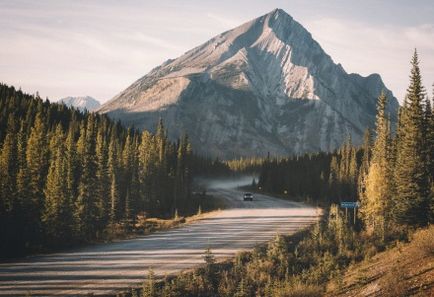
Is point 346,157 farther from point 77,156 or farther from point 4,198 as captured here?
point 4,198

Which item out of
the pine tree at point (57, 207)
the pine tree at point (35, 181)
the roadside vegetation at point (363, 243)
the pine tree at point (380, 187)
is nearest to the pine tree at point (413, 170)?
the roadside vegetation at point (363, 243)

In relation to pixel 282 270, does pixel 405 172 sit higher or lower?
higher

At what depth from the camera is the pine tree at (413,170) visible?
1302 inches

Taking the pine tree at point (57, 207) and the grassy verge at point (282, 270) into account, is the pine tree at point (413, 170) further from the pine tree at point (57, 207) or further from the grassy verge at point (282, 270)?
the pine tree at point (57, 207)

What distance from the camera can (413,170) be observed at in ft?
114

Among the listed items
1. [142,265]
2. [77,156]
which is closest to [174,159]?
[77,156]

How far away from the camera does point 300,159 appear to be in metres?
133

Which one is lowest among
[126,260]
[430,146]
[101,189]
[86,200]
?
[126,260]

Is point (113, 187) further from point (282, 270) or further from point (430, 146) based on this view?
point (430, 146)

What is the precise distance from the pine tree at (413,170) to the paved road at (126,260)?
10238mm

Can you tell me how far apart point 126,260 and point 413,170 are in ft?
76.6

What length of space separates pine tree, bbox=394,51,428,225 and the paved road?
10238mm

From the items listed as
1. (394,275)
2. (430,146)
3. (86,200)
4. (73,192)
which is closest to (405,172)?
(430,146)

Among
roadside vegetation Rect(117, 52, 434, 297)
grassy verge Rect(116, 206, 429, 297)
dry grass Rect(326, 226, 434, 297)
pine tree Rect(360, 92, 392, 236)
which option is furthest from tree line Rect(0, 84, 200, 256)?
pine tree Rect(360, 92, 392, 236)
